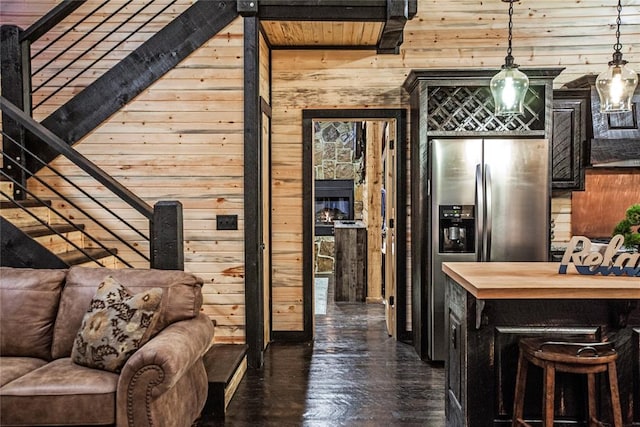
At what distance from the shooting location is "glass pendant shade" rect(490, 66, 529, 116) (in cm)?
303

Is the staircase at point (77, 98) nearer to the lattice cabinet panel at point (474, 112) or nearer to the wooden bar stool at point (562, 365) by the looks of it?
the lattice cabinet panel at point (474, 112)

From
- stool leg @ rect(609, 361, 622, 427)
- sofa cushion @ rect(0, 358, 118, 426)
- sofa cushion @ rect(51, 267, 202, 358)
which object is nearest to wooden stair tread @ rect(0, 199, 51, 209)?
sofa cushion @ rect(51, 267, 202, 358)

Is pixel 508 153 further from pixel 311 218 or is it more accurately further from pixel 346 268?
pixel 346 268

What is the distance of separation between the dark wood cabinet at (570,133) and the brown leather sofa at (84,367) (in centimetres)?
335

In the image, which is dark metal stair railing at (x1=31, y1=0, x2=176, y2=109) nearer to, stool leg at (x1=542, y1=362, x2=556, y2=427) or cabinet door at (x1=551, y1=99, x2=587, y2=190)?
cabinet door at (x1=551, y1=99, x2=587, y2=190)

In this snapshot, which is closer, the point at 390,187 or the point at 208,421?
the point at 208,421

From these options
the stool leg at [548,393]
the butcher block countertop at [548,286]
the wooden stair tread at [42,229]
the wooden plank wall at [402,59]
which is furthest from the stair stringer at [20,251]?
the stool leg at [548,393]

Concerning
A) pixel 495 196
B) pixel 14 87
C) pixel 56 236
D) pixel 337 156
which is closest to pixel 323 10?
pixel 495 196

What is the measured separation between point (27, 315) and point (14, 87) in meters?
2.22

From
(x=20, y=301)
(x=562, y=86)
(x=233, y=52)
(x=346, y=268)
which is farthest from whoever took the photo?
(x=346, y=268)

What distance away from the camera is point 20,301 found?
296 cm

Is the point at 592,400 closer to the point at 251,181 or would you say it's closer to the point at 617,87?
the point at 617,87

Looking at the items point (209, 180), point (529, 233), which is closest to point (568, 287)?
point (529, 233)

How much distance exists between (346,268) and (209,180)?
3124 millimetres
